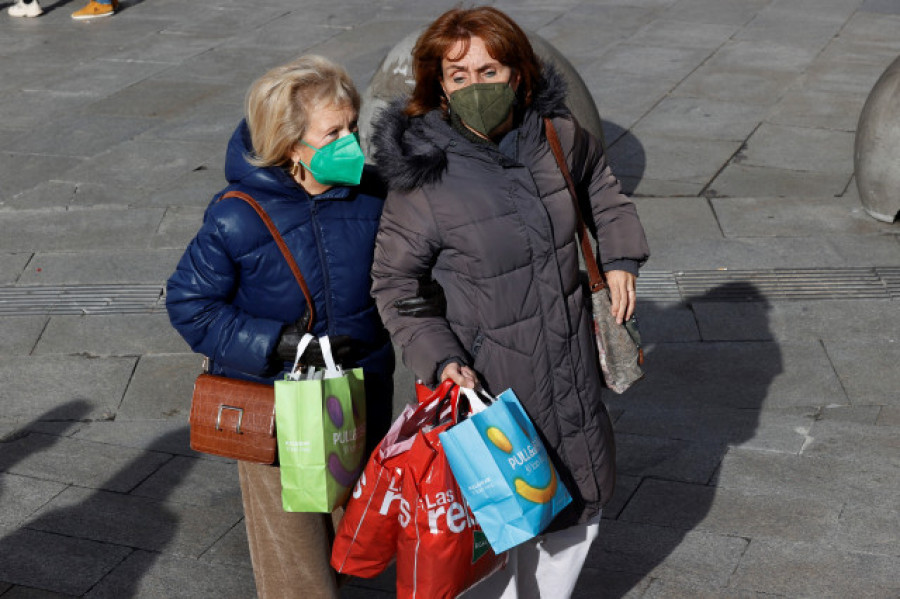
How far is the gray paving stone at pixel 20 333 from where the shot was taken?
661 cm

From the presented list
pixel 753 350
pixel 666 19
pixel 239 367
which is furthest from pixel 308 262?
pixel 666 19

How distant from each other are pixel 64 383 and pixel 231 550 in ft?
7.13

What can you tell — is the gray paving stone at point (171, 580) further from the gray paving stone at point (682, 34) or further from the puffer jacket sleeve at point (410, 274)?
the gray paving stone at point (682, 34)

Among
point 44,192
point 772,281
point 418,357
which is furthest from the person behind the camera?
point 44,192

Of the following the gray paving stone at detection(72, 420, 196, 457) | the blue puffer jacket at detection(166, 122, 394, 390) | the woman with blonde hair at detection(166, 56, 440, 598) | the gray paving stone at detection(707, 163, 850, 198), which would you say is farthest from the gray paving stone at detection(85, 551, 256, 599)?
the gray paving stone at detection(707, 163, 850, 198)

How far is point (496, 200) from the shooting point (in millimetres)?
3258

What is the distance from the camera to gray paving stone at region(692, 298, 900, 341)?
21.7ft

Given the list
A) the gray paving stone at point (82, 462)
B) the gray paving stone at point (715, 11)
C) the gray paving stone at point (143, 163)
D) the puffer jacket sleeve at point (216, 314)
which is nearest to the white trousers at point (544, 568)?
the puffer jacket sleeve at point (216, 314)

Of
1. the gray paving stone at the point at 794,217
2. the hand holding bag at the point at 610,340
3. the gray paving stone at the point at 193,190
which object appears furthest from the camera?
the gray paving stone at the point at 193,190

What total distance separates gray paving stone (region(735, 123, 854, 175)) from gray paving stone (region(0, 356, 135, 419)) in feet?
17.9

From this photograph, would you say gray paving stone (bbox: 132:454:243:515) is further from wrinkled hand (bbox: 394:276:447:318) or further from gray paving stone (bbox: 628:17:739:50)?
gray paving stone (bbox: 628:17:739:50)

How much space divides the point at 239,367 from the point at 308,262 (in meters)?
0.36

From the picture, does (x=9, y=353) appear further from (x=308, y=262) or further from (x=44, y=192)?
(x=308, y=262)

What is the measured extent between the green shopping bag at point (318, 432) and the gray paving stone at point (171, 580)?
1.00 m
